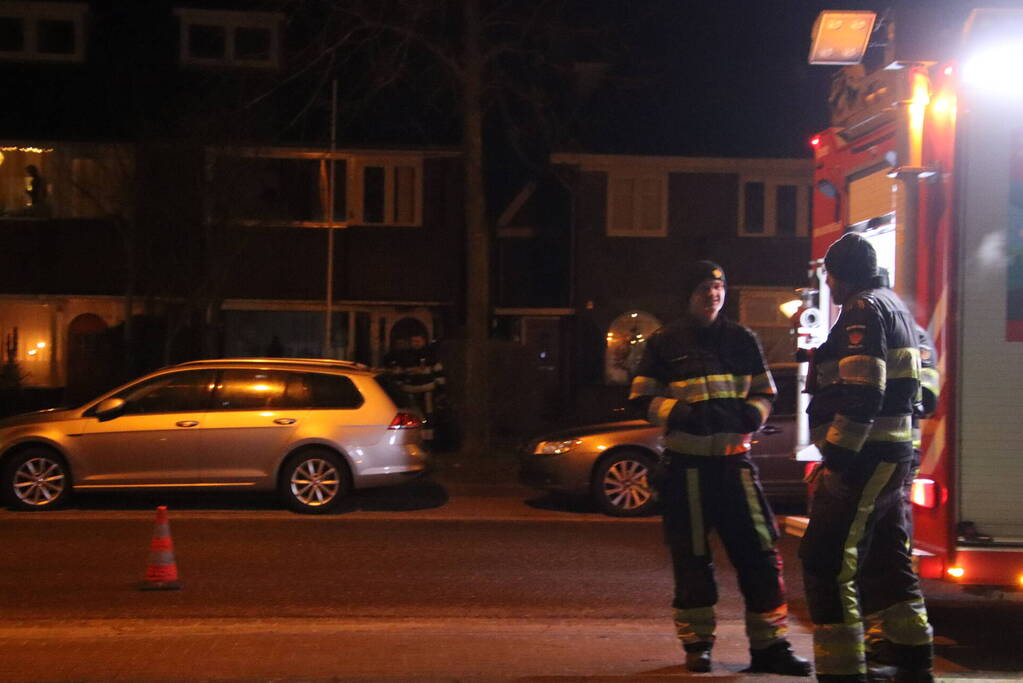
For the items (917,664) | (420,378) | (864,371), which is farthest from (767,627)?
(420,378)

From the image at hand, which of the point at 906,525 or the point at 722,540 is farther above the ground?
the point at 906,525

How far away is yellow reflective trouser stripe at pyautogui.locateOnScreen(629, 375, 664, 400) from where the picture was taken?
18.3 feet

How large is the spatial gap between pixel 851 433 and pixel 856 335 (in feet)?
1.45

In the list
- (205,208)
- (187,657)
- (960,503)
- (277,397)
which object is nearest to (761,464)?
(277,397)

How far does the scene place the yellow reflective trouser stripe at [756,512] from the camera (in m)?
5.43

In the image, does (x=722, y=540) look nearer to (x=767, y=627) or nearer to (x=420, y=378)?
(x=767, y=627)

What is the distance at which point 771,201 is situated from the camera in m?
25.7

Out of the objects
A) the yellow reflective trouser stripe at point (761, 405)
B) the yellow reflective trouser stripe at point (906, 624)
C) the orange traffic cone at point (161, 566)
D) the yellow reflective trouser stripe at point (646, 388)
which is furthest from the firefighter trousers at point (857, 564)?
the orange traffic cone at point (161, 566)

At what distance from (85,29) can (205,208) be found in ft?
28.9

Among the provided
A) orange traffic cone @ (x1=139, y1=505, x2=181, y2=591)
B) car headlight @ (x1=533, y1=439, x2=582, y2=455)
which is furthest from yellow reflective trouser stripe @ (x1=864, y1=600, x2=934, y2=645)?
car headlight @ (x1=533, y1=439, x2=582, y2=455)

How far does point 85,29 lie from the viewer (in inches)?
1011

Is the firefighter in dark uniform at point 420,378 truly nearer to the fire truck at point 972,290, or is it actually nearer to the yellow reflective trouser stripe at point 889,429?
the fire truck at point 972,290

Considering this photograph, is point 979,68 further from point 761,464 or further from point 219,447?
point 219,447

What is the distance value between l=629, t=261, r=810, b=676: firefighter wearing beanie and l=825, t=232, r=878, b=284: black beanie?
0.58 metres
